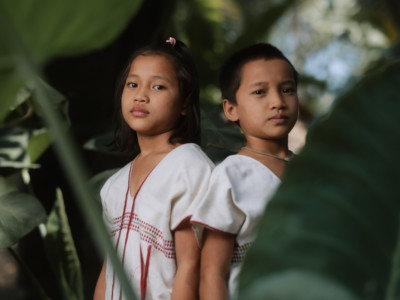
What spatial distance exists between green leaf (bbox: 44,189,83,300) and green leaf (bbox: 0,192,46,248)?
0.06m

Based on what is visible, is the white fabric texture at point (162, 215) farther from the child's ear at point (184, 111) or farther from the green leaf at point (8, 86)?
the green leaf at point (8, 86)

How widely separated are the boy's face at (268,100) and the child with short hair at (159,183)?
71 millimetres

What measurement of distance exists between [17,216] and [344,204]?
1.89 ft

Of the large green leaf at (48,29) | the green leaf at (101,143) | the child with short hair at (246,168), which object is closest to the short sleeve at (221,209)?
the child with short hair at (246,168)

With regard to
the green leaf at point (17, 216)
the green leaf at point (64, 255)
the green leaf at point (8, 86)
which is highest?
the green leaf at point (8, 86)

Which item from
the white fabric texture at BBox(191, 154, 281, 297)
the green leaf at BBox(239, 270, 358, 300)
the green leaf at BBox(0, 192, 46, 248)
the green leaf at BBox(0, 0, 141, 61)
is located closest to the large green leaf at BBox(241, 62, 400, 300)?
the green leaf at BBox(239, 270, 358, 300)

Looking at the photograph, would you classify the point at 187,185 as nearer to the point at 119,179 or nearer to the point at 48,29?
the point at 119,179

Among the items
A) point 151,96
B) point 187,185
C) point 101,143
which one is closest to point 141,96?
point 151,96

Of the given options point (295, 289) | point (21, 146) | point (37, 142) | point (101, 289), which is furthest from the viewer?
point (21, 146)

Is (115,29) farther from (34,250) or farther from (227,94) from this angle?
(34,250)

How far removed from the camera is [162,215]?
1.71ft

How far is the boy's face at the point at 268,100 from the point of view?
52 centimetres

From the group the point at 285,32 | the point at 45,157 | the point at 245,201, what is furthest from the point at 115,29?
the point at 285,32

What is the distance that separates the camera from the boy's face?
521mm
